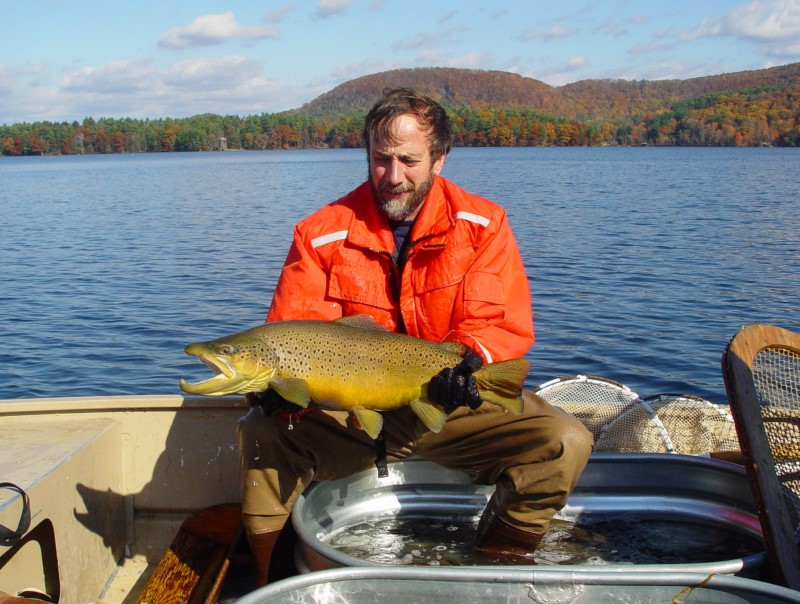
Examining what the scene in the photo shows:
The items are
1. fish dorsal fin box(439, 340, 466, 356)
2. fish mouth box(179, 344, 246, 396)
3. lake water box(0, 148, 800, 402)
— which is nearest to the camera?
fish mouth box(179, 344, 246, 396)

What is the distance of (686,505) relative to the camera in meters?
4.80

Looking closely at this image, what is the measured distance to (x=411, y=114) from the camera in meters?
4.75

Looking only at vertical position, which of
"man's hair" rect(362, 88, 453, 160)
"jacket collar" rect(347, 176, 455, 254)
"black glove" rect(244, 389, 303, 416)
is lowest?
"black glove" rect(244, 389, 303, 416)

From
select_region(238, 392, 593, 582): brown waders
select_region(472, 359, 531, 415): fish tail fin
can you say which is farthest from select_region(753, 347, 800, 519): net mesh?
select_region(472, 359, 531, 415): fish tail fin

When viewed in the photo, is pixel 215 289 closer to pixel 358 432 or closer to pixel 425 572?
pixel 358 432

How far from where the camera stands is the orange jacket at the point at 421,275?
455cm

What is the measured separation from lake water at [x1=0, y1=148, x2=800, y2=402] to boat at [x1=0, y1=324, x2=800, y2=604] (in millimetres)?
6174

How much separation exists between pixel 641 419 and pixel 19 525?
167 inches

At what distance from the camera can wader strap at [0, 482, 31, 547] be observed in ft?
12.5

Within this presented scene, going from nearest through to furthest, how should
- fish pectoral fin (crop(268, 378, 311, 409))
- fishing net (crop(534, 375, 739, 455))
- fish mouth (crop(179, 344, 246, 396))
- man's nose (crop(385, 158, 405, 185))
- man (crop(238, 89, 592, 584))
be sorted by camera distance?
fish mouth (crop(179, 344, 246, 396))
fish pectoral fin (crop(268, 378, 311, 409))
man (crop(238, 89, 592, 584))
man's nose (crop(385, 158, 405, 185))
fishing net (crop(534, 375, 739, 455))

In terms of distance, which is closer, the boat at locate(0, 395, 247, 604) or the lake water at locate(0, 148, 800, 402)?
the boat at locate(0, 395, 247, 604)

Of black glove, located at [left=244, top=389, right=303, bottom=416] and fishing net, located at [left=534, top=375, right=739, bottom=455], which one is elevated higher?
black glove, located at [left=244, top=389, right=303, bottom=416]

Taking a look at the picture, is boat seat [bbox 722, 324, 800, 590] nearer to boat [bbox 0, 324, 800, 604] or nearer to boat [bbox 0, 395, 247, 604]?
boat [bbox 0, 324, 800, 604]

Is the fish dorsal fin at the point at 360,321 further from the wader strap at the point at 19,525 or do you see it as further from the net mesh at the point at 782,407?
the net mesh at the point at 782,407
